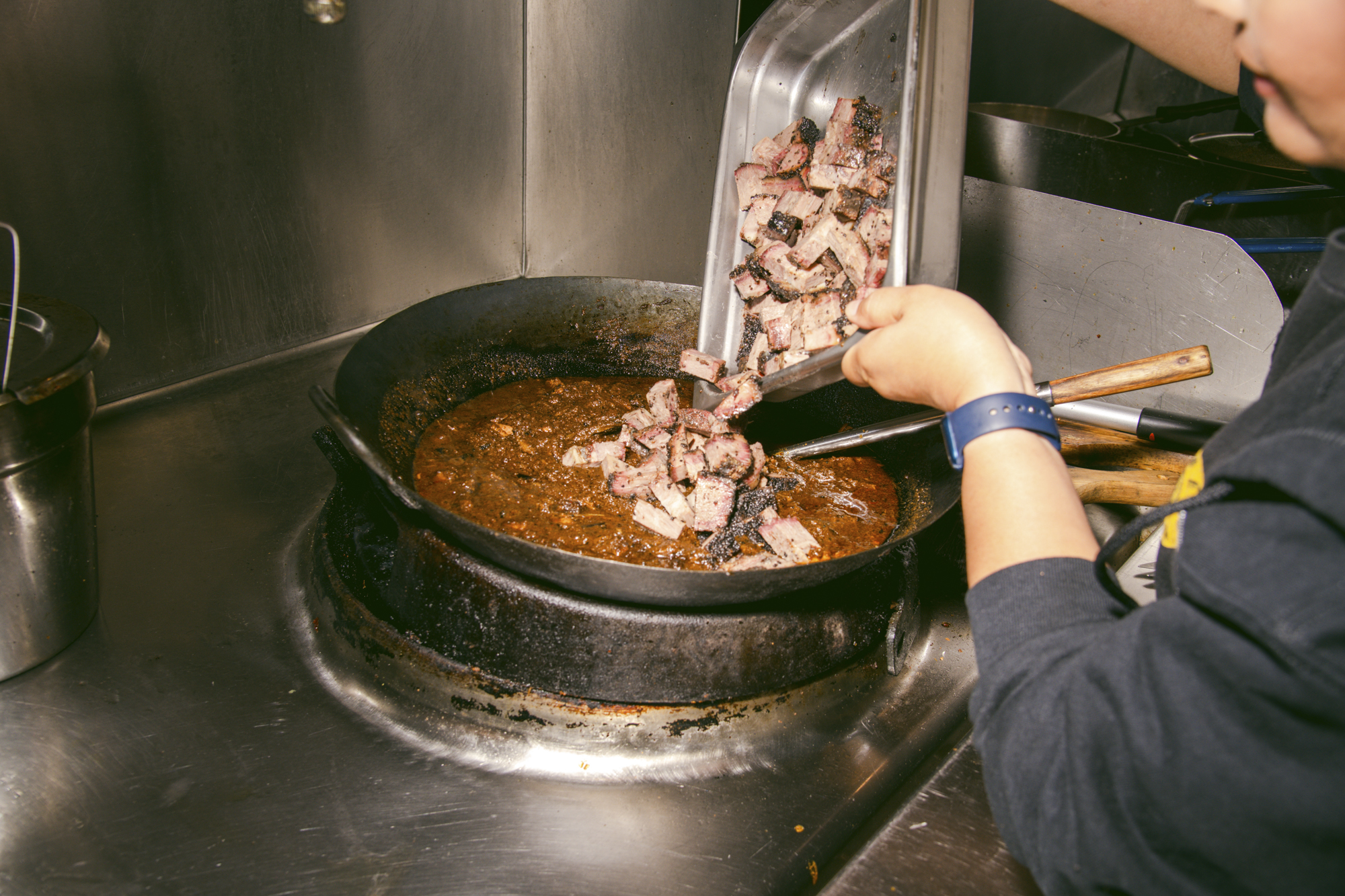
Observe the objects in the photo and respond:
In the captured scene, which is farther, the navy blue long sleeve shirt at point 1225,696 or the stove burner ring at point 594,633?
the stove burner ring at point 594,633

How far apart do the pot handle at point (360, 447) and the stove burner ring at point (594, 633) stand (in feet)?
0.43

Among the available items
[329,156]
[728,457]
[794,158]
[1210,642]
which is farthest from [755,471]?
[329,156]

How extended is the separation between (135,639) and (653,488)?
0.98 meters

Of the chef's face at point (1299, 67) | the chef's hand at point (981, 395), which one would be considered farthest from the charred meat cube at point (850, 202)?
the chef's face at point (1299, 67)

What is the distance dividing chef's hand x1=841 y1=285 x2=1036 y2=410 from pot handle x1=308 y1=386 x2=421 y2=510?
71cm

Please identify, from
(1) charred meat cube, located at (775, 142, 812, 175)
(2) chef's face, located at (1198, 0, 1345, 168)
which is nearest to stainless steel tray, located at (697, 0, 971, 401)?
(1) charred meat cube, located at (775, 142, 812, 175)

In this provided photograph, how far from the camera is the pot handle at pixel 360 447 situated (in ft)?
3.80

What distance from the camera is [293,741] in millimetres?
1261

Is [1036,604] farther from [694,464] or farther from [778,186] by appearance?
[778,186]

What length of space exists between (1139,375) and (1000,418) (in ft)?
1.98

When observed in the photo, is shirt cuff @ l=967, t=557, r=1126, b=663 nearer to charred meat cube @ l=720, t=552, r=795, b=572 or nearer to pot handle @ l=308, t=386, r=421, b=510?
charred meat cube @ l=720, t=552, r=795, b=572

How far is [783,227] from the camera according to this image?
1558 millimetres

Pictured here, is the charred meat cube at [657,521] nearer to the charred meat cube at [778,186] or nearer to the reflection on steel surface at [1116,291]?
the charred meat cube at [778,186]

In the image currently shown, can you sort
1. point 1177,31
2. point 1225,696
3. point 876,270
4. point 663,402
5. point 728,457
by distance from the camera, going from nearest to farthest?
point 1225,696 → point 876,270 → point 1177,31 → point 728,457 → point 663,402
